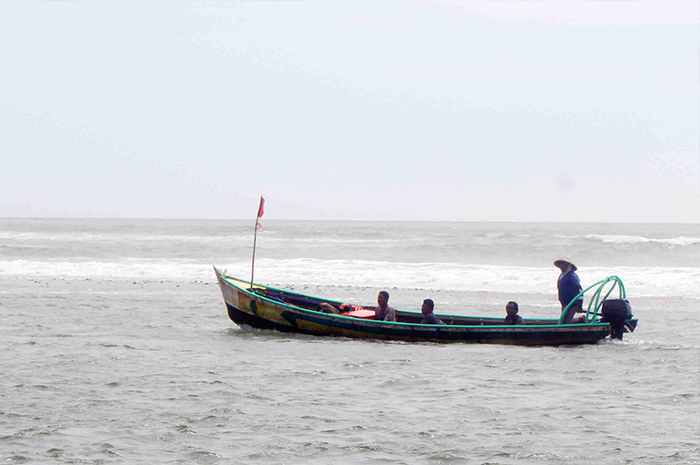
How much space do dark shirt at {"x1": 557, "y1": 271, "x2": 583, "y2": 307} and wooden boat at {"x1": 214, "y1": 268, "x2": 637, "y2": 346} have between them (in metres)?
0.43

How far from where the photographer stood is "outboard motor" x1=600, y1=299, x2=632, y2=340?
13.4 m

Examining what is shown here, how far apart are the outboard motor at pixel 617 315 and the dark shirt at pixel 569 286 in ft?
1.86

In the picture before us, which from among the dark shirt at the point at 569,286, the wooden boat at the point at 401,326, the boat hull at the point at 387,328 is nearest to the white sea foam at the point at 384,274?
the wooden boat at the point at 401,326

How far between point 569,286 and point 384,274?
16.8m

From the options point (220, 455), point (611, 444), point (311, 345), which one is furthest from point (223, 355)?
point (611, 444)

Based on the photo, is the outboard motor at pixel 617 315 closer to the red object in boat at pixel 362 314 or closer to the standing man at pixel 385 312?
the standing man at pixel 385 312

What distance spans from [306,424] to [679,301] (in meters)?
16.2

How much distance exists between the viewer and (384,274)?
30.1m

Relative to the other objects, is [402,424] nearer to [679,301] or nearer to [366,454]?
[366,454]

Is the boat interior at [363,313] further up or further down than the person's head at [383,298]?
further down

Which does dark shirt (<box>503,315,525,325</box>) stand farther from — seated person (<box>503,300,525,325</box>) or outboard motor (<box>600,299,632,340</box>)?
outboard motor (<box>600,299,632,340</box>)

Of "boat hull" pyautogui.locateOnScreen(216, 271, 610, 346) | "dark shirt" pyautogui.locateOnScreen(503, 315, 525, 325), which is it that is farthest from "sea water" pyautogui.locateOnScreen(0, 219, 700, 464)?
"dark shirt" pyautogui.locateOnScreen(503, 315, 525, 325)

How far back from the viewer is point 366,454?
6.99 metres

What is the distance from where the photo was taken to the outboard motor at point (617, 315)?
43.9 ft
